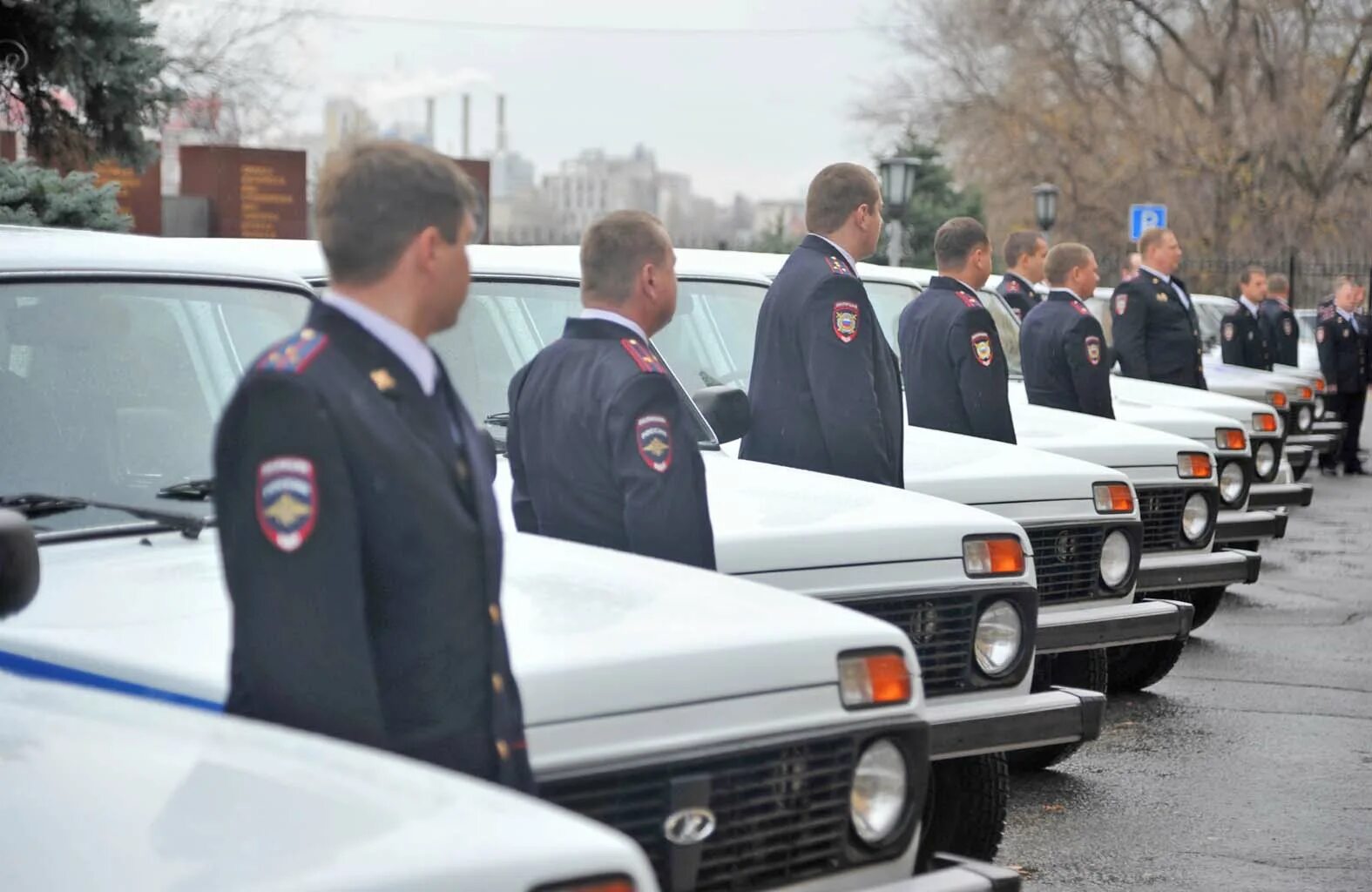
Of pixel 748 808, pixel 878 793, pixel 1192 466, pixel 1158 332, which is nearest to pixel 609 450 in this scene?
pixel 878 793

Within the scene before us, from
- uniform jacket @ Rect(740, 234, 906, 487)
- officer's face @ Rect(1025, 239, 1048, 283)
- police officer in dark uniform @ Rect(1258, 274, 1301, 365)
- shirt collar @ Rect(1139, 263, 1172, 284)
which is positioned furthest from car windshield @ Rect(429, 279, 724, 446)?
police officer in dark uniform @ Rect(1258, 274, 1301, 365)

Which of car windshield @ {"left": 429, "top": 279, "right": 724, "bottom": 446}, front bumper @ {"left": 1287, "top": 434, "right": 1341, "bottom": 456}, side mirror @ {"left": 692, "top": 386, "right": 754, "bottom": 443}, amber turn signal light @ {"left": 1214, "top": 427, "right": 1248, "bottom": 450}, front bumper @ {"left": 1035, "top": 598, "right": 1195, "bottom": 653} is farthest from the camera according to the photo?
front bumper @ {"left": 1287, "top": 434, "right": 1341, "bottom": 456}

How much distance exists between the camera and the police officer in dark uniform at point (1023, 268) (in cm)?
1208

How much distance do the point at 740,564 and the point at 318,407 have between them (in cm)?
245

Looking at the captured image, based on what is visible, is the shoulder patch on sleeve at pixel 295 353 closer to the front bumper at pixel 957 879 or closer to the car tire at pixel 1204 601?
the front bumper at pixel 957 879

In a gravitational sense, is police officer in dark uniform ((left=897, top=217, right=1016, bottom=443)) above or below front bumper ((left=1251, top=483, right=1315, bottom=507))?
above

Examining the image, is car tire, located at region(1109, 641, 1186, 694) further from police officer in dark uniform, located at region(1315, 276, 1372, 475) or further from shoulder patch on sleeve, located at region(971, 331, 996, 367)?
police officer in dark uniform, located at region(1315, 276, 1372, 475)

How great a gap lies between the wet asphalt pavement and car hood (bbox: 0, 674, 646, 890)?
367 centimetres

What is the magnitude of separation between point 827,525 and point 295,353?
2655mm

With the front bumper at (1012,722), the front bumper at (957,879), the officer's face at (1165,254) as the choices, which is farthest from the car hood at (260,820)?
the officer's face at (1165,254)

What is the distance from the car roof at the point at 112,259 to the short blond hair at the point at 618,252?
696 millimetres

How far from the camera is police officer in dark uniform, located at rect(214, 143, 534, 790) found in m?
2.74

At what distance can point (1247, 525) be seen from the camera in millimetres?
11477

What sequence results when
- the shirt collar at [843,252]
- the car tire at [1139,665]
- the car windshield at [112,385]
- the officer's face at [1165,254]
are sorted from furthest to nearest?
the officer's face at [1165,254] < the car tire at [1139,665] < the shirt collar at [843,252] < the car windshield at [112,385]
